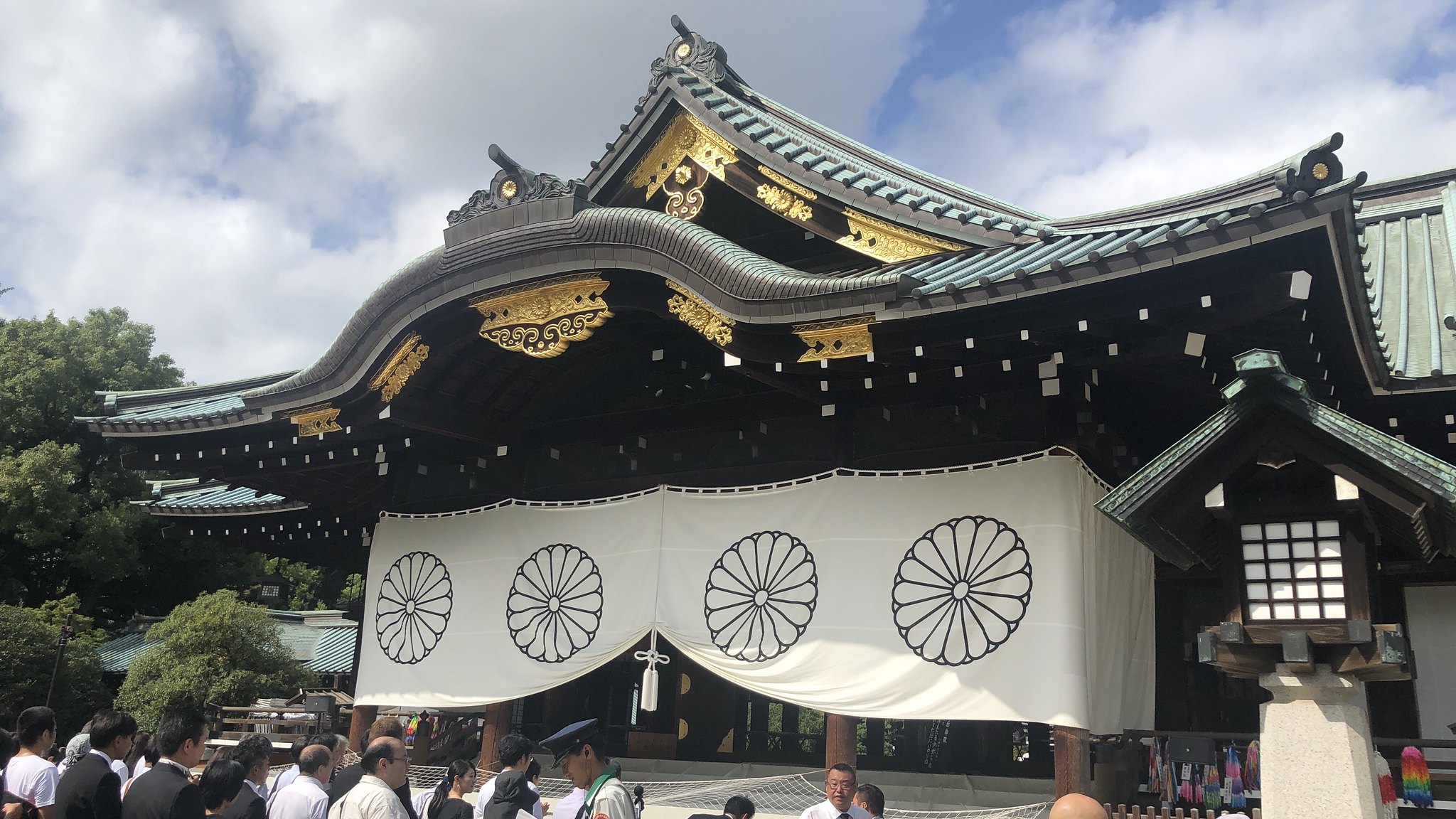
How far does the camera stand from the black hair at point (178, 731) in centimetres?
400

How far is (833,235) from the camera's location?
7.64 metres

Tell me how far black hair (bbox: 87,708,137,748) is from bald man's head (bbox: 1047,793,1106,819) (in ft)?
12.2

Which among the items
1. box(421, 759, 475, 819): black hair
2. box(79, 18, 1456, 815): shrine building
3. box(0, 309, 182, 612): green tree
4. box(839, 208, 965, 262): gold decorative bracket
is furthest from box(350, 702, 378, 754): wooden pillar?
box(0, 309, 182, 612): green tree

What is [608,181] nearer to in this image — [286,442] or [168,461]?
[286,442]

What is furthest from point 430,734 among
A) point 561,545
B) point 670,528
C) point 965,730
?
point 965,730

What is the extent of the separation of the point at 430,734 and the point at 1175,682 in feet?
24.4

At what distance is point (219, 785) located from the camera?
368 centimetres

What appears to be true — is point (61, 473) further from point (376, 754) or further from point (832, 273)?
point (376, 754)

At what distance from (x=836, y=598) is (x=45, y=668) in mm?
16110

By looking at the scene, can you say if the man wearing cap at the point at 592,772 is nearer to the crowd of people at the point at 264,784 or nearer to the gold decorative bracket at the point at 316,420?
the crowd of people at the point at 264,784

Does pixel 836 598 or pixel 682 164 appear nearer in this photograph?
pixel 836 598

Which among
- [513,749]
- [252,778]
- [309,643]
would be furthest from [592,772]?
[309,643]

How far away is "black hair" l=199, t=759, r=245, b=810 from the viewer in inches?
145

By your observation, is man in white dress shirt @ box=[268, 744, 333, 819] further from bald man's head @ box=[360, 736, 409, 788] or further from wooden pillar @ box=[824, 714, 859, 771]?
wooden pillar @ box=[824, 714, 859, 771]
